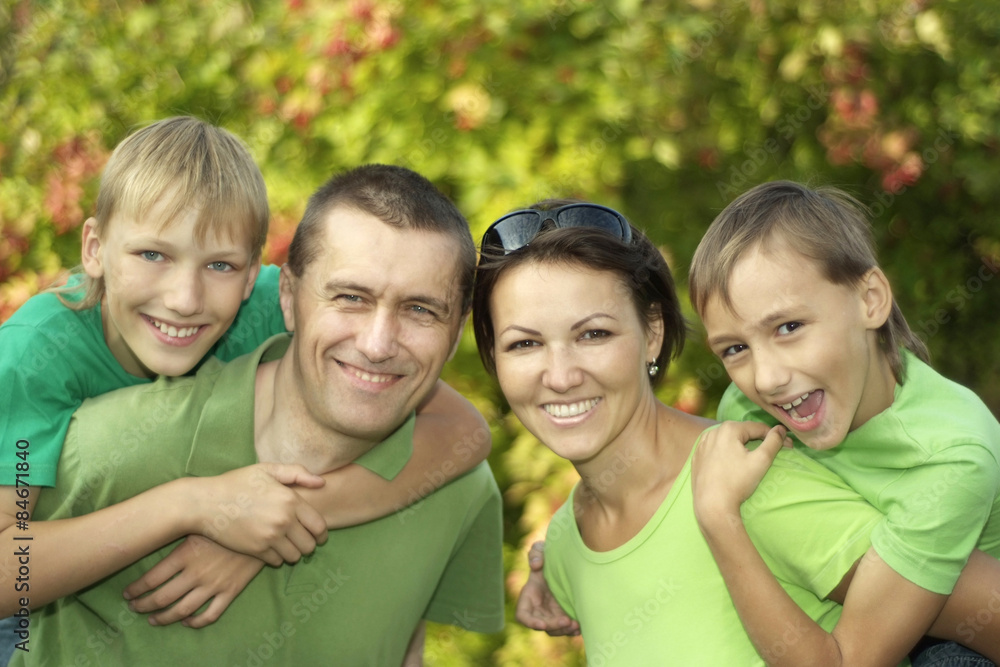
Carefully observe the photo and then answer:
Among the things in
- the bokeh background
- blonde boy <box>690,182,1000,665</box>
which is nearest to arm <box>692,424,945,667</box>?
blonde boy <box>690,182,1000,665</box>

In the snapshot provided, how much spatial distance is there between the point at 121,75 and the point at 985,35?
3.98 m

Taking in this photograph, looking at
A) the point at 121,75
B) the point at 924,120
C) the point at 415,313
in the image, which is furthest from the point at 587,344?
the point at 121,75

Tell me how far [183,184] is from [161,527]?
91 centimetres

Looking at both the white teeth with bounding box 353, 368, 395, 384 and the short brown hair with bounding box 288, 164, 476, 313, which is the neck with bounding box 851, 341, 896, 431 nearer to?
the short brown hair with bounding box 288, 164, 476, 313

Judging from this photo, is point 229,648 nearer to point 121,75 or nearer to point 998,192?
point 121,75

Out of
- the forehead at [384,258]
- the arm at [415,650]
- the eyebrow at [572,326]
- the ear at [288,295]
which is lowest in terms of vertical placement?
the arm at [415,650]

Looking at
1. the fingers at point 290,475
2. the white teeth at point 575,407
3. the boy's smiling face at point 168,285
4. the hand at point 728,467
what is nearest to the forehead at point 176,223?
the boy's smiling face at point 168,285

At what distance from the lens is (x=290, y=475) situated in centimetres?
238

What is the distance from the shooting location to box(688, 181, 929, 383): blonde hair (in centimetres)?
225

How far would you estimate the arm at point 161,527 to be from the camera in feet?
7.16

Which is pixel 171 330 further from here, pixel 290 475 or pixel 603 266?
pixel 603 266

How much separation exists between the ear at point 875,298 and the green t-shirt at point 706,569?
37cm

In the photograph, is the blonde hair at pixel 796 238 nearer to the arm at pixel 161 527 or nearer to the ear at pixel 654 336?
the ear at pixel 654 336

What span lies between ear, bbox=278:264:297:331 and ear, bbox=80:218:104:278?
0.52 metres
